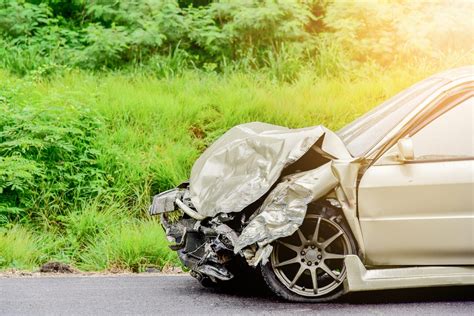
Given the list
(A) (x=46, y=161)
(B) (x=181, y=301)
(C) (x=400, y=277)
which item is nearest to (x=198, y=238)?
(B) (x=181, y=301)

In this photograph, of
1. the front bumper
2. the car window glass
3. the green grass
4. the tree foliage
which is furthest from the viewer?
the tree foliage

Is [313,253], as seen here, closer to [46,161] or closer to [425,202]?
[425,202]

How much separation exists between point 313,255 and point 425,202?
87 centimetres

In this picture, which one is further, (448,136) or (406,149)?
(448,136)

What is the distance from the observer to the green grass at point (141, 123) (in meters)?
8.44

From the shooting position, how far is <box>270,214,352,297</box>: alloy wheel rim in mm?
6035

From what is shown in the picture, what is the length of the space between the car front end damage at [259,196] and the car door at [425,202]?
0.50 feet

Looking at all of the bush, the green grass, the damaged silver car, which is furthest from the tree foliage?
the damaged silver car

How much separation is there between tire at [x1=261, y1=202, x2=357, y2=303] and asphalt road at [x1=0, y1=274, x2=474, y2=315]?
97 millimetres

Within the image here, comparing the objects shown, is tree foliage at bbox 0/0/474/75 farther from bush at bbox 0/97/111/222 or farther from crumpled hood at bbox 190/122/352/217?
crumpled hood at bbox 190/122/352/217

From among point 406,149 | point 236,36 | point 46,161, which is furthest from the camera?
point 236,36

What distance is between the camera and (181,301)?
627 centimetres

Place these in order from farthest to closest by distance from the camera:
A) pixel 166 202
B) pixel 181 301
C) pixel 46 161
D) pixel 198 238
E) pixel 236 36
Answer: pixel 236 36
pixel 46 161
pixel 166 202
pixel 198 238
pixel 181 301

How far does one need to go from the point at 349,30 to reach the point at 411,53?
99 centimetres
